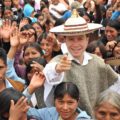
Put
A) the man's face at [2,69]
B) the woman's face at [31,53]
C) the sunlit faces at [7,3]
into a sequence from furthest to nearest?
1. the sunlit faces at [7,3]
2. the woman's face at [31,53]
3. the man's face at [2,69]

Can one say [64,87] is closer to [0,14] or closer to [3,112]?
[3,112]

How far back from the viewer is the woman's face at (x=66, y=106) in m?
3.41

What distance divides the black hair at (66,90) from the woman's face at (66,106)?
0.08 ft

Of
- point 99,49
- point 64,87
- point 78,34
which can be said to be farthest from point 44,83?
point 99,49

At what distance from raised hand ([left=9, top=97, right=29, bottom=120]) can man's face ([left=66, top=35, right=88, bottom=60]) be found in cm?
67

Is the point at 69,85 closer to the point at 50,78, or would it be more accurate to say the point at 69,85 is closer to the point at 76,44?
the point at 50,78

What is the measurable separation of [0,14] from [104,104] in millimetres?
7211

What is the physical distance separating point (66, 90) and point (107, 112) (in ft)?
2.15

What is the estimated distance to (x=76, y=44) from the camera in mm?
3549

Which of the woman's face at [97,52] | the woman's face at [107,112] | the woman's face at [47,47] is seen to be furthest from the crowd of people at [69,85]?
the woman's face at [97,52]

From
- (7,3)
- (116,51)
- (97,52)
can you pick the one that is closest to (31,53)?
(97,52)

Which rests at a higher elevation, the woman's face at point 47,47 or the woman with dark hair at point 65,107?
the woman with dark hair at point 65,107

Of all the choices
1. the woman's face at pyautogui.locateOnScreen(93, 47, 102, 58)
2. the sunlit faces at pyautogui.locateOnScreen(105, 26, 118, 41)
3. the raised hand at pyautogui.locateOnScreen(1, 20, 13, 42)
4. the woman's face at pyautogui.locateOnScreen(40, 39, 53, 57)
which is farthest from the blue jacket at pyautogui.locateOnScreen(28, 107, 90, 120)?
the sunlit faces at pyautogui.locateOnScreen(105, 26, 118, 41)

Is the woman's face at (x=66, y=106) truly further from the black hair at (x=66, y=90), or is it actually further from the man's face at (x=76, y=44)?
the man's face at (x=76, y=44)
